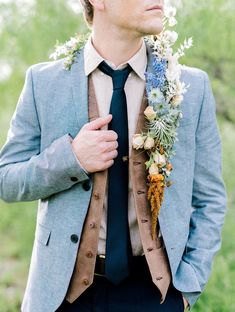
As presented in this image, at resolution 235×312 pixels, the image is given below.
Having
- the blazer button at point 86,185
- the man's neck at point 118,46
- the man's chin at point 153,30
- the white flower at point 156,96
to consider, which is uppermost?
the man's chin at point 153,30

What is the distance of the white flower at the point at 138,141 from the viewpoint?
2.96m

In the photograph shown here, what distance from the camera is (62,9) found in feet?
17.7

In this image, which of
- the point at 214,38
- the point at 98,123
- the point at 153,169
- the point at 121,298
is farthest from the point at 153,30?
the point at 214,38

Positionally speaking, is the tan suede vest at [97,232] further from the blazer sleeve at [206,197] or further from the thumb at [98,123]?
the blazer sleeve at [206,197]

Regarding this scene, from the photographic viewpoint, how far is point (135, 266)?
10.1 ft

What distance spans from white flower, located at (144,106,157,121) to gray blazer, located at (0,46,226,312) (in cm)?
15

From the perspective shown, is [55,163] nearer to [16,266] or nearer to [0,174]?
[0,174]

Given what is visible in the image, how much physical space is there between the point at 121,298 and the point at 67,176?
549mm

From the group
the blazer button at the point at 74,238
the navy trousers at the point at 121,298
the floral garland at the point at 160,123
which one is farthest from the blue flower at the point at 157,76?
the navy trousers at the point at 121,298

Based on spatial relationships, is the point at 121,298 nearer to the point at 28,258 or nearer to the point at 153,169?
the point at 153,169

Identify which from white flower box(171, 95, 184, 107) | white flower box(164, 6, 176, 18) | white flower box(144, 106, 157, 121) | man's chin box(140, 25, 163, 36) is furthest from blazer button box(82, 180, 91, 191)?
white flower box(164, 6, 176, 18)

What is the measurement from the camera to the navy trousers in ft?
10.0

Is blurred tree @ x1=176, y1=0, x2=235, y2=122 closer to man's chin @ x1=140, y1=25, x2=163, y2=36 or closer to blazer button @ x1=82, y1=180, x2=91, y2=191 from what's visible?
man's chin @ x1=140, y1=25, x2=163, y2=36

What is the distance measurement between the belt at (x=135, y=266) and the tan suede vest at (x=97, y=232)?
0.19ft
